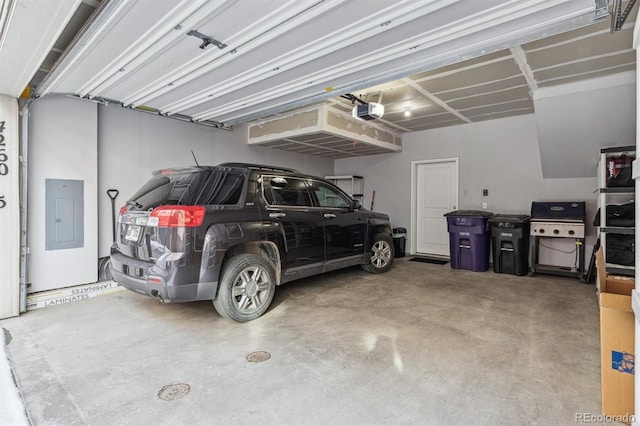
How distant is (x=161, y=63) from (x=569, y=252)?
248 inches

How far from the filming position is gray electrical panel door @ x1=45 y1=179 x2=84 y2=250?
378 cm

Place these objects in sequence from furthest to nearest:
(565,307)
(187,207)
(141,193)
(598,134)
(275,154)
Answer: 1. (275,154)
2. (598,134)
3. (565,307)
4. (141,193)
5. (187,207)

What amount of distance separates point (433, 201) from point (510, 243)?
188cm

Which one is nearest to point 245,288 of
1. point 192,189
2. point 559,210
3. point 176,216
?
point 176,216

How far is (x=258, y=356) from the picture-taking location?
98.1 inches

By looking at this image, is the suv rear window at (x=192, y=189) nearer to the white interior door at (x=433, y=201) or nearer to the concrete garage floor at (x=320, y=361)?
the concrete garage floor at (x=320, y=361)

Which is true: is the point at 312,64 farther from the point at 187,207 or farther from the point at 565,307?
the point at 565,307

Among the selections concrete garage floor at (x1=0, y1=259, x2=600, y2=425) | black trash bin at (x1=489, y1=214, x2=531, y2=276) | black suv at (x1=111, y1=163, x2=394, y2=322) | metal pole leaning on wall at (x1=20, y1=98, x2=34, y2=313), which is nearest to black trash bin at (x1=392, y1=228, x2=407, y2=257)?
black trash bin at (x1=489, y1=214, x2=531, y2=276)

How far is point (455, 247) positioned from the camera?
18.5 ft

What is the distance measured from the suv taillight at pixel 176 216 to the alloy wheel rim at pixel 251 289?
0.70 meters

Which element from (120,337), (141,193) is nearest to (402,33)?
(141,193)

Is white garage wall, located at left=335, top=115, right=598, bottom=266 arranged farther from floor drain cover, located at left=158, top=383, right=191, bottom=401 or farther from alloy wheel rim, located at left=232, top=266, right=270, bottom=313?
floor drain cover, located at left=158, top=383, right=191, bottom=401

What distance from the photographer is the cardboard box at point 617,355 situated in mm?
1754

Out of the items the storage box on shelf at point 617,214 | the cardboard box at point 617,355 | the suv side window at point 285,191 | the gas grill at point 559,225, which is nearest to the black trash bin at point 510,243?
the gas grill at point 559,225
